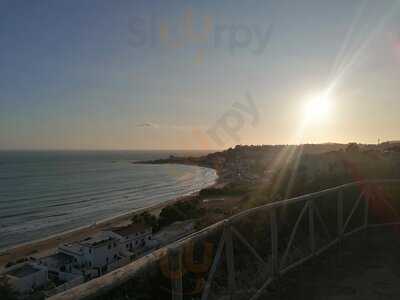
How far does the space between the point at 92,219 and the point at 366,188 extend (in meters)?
28.2

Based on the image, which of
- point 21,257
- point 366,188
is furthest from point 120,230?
point 366,188

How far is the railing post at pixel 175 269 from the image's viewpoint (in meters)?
2.66

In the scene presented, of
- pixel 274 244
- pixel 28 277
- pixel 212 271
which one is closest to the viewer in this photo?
pixel 212 271

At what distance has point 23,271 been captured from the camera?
16.7 m

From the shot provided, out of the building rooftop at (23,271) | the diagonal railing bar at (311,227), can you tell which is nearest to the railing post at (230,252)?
the diagonal railing bar at (311,227)

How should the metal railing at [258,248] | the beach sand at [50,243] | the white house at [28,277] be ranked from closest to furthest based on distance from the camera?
the metal railing at [258,248] → the white house at [28,277] → the beach sand at [50,243]

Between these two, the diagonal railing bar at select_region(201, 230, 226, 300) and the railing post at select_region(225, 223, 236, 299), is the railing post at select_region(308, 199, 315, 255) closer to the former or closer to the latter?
the railing post at select_region(225, 223, 236, 299)

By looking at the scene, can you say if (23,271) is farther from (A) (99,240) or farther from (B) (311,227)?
(B) (311,227)

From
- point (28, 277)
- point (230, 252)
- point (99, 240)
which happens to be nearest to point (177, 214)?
point (99, 240)

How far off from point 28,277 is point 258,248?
515 inches

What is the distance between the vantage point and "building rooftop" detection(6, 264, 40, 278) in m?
16.2

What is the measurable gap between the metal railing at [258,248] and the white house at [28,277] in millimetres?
12369

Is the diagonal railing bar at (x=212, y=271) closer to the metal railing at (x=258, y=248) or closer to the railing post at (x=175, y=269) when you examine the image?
the metal railing at (x=258, y=248)

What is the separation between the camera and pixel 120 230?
935 inches
